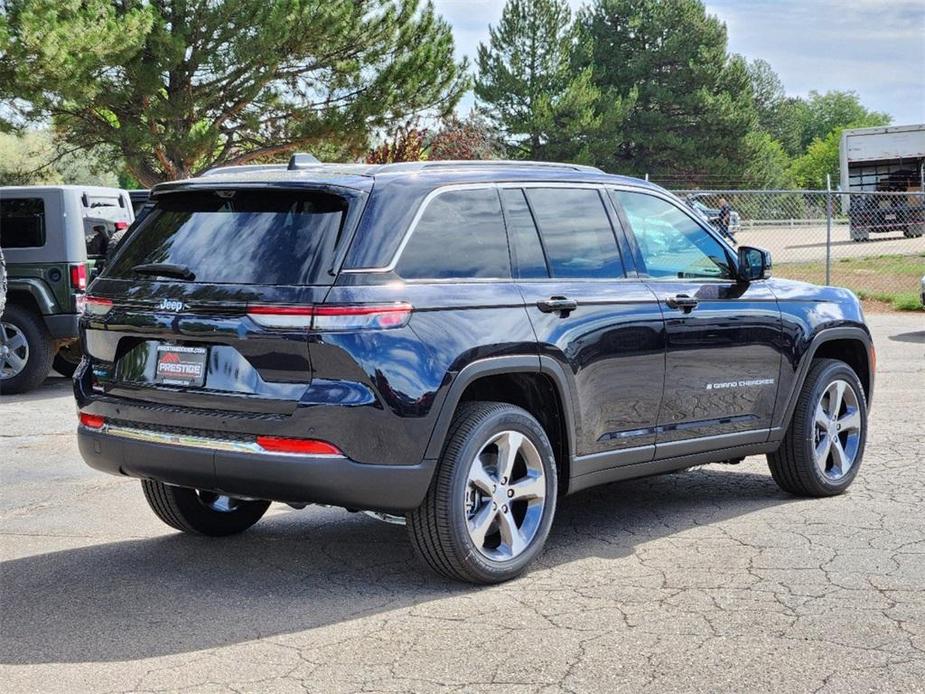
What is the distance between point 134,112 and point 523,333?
76.7 feet

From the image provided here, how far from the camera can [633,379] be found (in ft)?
19.9

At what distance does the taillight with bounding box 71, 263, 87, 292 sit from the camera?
12.8 meters

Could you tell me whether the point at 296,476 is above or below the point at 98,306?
below

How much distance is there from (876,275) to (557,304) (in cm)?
2161

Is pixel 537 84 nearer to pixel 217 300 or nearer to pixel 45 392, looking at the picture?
pixel 45 392

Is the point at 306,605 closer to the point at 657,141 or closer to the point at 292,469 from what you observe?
the point at 292,469

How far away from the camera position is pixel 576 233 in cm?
604

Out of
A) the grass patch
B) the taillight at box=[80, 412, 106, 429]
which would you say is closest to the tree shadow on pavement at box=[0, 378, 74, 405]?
the taillight at box=[80, 412, 106, 429]

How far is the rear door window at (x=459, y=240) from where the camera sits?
17.4 ft

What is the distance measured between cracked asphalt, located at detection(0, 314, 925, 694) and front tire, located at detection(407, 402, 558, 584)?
0.15 metres

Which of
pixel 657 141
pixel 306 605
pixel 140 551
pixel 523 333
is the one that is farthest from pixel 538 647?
pixel 657 141

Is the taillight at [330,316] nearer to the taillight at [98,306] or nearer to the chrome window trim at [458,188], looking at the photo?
the chrome window trim at [458,188]

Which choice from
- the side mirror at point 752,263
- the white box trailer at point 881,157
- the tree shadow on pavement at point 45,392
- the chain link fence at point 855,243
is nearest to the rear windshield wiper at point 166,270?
the side mirror at point 752,263

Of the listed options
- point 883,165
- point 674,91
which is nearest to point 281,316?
point 883,165
